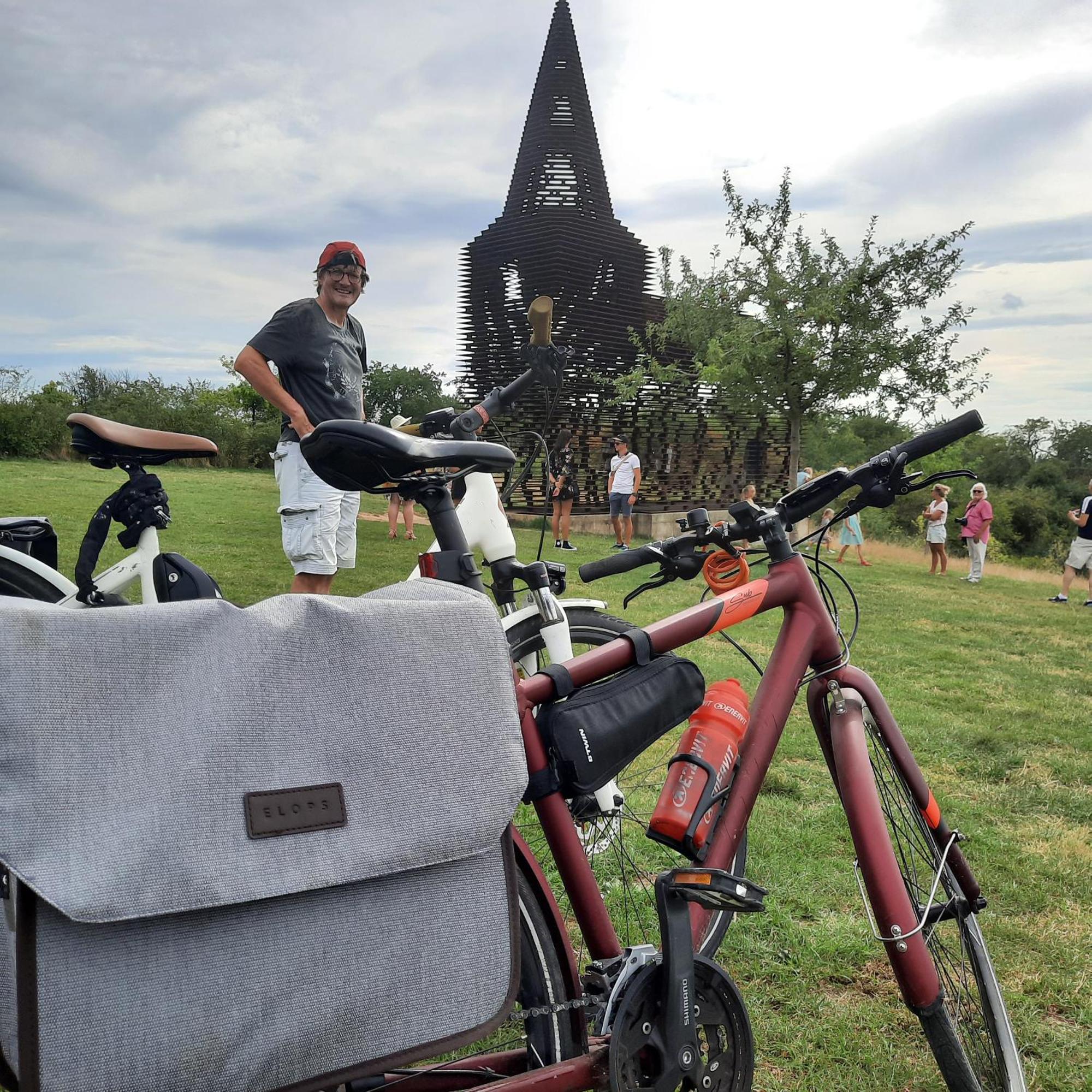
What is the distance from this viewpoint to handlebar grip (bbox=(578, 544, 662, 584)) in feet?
5.90

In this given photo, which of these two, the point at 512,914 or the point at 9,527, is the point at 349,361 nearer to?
the point at 9,527

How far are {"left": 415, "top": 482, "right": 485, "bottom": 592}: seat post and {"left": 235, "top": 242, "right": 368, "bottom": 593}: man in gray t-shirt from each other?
90.8 inches

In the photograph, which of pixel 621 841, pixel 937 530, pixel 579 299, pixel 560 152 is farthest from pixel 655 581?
pixel 560 152

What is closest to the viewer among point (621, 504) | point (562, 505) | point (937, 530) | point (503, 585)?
point (503, 585)

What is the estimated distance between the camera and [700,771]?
1.76m

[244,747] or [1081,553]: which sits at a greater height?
[244,747]

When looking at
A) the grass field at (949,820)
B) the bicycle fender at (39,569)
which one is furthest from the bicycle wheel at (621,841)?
the bicycle fender at (39,569)

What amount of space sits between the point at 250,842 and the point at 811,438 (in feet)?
111

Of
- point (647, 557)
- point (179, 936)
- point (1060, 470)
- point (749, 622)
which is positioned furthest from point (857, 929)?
point (1060, 470)

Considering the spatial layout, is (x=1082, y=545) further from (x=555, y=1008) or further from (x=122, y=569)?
(x=555, y=1008)

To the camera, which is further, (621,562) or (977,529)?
(977,529)

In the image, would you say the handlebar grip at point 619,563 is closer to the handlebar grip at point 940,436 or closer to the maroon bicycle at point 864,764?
the maroon bicycle at point 864,764

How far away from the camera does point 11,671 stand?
1123 millimetres

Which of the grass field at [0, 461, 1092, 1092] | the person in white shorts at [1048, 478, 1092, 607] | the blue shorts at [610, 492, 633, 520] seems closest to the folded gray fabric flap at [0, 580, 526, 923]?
the grass field at [0, 461, 1092, 1092]
